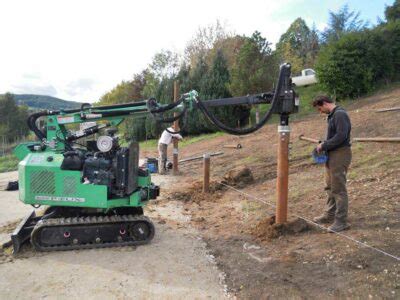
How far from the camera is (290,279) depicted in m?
4.51

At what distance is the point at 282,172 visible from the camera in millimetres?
5809

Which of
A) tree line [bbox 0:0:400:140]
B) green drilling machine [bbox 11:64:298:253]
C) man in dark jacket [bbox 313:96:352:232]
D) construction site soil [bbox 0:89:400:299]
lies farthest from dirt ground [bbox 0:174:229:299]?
tree line [bbox 0:0:400:140]

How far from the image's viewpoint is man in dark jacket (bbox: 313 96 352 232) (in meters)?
5.56

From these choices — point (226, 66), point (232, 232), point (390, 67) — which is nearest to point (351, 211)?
point (232, 232)

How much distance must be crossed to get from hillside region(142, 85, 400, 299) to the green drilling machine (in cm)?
140

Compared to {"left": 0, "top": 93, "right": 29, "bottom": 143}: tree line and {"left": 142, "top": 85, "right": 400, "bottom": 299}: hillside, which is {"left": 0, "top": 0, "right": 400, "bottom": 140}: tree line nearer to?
{"left": 142, "top": 85, "right": 400, "bottom": 299}: hillside

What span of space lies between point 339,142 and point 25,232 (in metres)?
4.80

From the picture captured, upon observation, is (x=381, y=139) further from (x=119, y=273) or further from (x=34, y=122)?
(x=34, y=122)

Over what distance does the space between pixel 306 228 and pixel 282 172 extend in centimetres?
93

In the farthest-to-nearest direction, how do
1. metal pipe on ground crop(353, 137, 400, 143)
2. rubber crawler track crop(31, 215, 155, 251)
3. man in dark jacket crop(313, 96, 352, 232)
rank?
metal pipe on ground crop(353, 137, 400, 143)
rubber crawler track crop(31, 215, 155, 251)
man in dark jacket crop(313, 96, 352, 232)

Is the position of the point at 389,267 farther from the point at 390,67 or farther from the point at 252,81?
the point at 390,67

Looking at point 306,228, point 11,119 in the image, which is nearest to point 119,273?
point 306,228

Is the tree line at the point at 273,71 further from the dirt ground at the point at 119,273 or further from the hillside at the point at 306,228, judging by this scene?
the dirt ground at the point at 119,273

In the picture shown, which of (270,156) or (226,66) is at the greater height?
(226,66)
